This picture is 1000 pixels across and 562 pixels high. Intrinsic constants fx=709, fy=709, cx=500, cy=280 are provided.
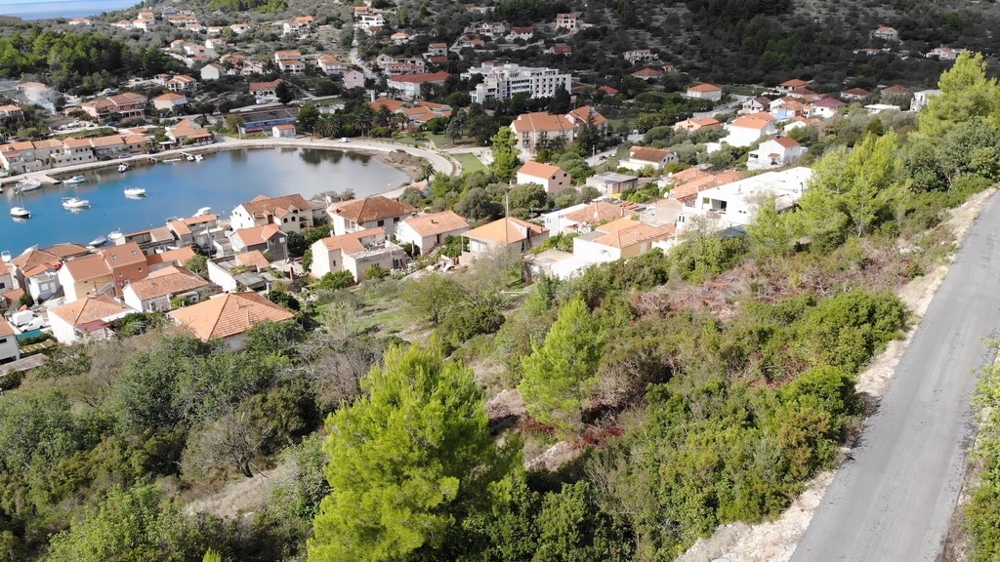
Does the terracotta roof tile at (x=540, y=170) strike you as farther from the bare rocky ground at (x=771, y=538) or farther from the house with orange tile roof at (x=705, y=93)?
the bare rocky ground at (x=771, y=538)

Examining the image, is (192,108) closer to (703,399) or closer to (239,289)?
(239,289)

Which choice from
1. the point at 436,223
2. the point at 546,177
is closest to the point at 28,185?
the point at 436,223

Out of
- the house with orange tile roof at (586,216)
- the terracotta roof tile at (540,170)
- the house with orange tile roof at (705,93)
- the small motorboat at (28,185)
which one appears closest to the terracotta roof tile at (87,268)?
the house with orange tile roof at (586,216)

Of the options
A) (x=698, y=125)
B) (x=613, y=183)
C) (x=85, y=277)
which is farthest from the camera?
(x=698, y=125)

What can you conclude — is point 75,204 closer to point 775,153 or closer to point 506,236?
point 506,236

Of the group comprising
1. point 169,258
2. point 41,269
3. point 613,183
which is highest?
point 613,183

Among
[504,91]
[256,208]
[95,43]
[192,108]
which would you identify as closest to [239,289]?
[256,208]

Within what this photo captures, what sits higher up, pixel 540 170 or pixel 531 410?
pixel 531 410

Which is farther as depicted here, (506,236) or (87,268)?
(87,268)
